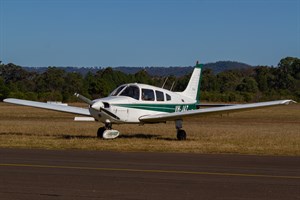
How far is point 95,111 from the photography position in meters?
22.8

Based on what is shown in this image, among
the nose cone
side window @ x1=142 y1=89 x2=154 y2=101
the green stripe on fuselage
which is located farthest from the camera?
side window @ x1=142 y1=89 x2=154 y2=101

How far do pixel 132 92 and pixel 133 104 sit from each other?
0.49 m

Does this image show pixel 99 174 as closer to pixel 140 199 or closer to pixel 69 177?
pixel 69 177

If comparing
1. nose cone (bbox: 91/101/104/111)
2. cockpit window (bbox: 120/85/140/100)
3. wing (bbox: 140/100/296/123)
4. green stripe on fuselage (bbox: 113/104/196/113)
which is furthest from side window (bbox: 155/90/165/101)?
nose cone (bbox: 91/101/104/111)

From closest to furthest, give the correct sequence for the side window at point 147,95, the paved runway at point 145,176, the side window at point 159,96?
1. the paved runway at point 145,176
2. the side window at point 147,95
3. the side window at point 159,96

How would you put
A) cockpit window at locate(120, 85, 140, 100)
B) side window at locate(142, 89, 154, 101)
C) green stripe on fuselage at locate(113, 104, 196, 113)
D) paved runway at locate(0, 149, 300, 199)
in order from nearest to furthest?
paved runway at locate(0, 149, 300, 199), green stripe on fuselage at locate(113, 104, 196, 113), cockpit window at locate(120, 85, 140, 100), side window at locate(142, 89, 154, 101)

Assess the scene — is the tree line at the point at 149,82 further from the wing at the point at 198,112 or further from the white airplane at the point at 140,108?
the wing at the point at 198,112

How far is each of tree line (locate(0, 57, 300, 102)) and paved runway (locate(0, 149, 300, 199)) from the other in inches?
2897

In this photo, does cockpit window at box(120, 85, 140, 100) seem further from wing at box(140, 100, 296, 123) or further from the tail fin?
the tail fin

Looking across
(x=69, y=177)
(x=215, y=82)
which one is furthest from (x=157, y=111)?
(x=215, y=82)

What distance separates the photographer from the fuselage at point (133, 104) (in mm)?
22781

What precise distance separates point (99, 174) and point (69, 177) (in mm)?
755

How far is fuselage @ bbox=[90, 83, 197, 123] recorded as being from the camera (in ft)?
74.7

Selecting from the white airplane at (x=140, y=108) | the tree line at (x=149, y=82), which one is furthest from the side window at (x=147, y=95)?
the tree line at (x=149, y=82)
